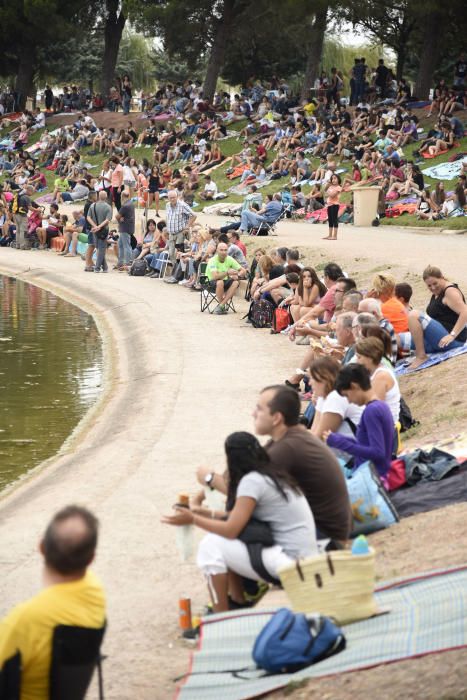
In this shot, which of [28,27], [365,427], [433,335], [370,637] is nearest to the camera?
[370,637]

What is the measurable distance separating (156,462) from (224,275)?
418 inches

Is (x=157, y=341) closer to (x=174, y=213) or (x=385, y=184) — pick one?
(x=174, y=213)

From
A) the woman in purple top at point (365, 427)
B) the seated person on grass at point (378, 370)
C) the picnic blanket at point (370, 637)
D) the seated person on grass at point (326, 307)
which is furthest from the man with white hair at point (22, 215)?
the picnic blanket at point (370, 637)

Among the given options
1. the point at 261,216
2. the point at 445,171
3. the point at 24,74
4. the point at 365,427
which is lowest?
the point at 365,427

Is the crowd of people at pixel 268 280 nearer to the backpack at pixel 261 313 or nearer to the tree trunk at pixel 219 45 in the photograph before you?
the backpack at pixel 261 313

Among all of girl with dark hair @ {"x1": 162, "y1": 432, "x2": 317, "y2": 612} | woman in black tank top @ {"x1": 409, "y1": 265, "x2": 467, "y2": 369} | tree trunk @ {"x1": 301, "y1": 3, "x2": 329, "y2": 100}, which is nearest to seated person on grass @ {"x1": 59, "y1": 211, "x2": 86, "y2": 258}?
tree trunk @ {"x1": 301, "y1": 3, "x2": 329, "y2": 100}

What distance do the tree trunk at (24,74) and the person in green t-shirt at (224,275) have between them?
4372 cm

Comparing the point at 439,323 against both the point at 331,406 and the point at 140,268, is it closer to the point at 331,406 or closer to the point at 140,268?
the point at 331,406

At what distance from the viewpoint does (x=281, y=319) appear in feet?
60.8

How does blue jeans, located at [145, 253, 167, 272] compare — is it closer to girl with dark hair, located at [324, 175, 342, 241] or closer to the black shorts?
girl with dark hair, located at [324, 175, 342, 241]

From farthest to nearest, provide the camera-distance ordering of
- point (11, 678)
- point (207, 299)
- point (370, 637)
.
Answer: point (207, 299) < point (370, 637) < point (11, 678)

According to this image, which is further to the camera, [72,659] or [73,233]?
[73,233]

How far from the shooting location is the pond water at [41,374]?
1303 centimetres

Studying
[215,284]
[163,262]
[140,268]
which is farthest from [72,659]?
[140,268]
